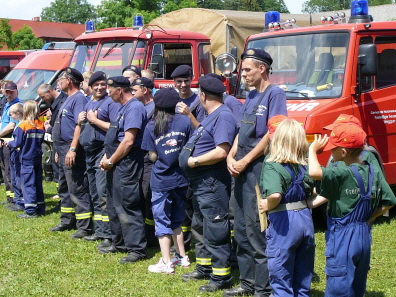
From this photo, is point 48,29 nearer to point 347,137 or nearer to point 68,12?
point 68,12

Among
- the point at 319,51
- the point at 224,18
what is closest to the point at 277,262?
the point at 319,51

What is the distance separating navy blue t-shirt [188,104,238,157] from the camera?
18.0ft

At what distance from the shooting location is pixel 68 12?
11150cm

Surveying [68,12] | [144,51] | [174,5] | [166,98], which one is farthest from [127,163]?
[68,12]

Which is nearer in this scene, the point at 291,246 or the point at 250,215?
the point at 291,246

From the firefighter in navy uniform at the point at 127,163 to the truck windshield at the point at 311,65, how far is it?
6.93ft

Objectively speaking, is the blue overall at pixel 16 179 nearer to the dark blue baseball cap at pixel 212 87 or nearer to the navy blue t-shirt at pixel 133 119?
the navy blue t-shirt at pixel 133 119

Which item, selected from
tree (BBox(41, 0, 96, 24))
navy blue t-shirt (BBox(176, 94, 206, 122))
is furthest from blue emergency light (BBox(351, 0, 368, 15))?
tree (BBox(41, 0, 96, 24))

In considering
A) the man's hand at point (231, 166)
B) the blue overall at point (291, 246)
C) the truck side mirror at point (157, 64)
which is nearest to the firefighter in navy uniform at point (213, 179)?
the man's hand at point (231, 166)

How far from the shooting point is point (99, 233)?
25.8 feet

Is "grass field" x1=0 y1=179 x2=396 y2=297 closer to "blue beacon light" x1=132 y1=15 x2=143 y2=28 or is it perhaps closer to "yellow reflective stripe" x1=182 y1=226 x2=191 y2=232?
"yellow reflective stripe" x1=182 y1=226 x2=191 y2=232

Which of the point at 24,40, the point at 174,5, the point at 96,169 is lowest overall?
the point at 96,169

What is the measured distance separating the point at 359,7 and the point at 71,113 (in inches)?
163

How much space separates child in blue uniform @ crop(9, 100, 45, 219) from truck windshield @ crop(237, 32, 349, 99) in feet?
12.9
